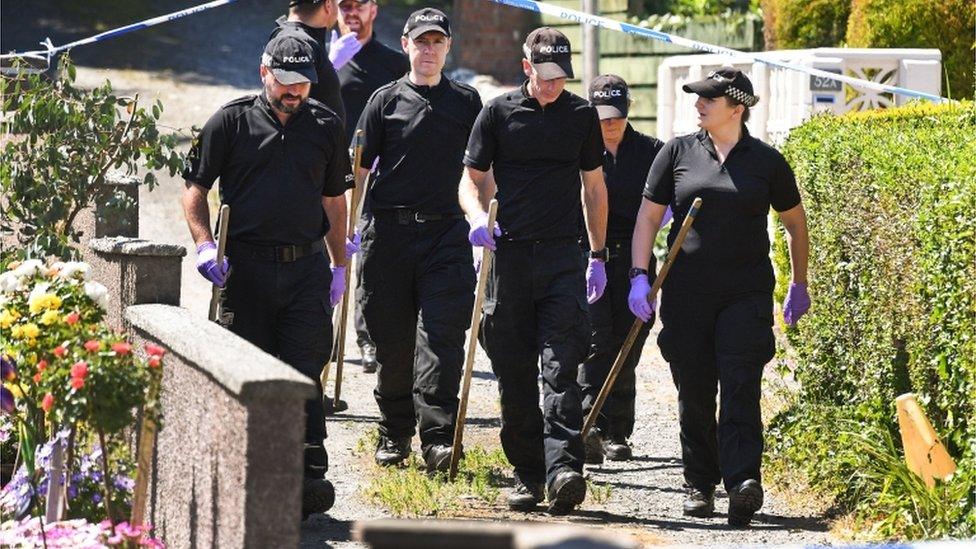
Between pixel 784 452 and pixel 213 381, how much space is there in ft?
12.3

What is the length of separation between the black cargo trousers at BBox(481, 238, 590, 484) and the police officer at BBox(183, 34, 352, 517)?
0.79 m

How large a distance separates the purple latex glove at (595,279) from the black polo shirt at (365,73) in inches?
98.2

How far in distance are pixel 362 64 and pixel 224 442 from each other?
548 centimetres

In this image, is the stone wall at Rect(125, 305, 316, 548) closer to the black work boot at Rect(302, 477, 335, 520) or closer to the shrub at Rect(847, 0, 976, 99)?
the black work boot at Rect(302, 477, 335, 520)

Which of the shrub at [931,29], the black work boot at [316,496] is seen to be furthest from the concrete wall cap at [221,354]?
the shrub at [931,29]

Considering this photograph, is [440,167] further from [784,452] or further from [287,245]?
[784,452]

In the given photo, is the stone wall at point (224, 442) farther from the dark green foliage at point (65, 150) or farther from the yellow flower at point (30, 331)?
the dark green foliage at point (65, 150)

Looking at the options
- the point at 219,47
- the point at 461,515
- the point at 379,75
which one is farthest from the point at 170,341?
the point at 219,47

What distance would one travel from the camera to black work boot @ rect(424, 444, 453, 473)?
8.16m

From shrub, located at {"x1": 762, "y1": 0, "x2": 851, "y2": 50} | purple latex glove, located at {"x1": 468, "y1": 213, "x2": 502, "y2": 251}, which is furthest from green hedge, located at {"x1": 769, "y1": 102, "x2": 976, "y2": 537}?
shrub, located at {"x1": 762, "y1": 0, "x2": 851, "y2": 50}

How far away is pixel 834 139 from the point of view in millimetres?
8469

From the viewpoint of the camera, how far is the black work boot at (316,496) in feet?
23.2

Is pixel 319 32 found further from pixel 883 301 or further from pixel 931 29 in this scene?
pixel 931 29

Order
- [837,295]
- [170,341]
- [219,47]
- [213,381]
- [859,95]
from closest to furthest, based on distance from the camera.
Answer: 1. [213,381]
2. [170,341]
3. [837,295]
4. [859,95]
5. [219,47]
